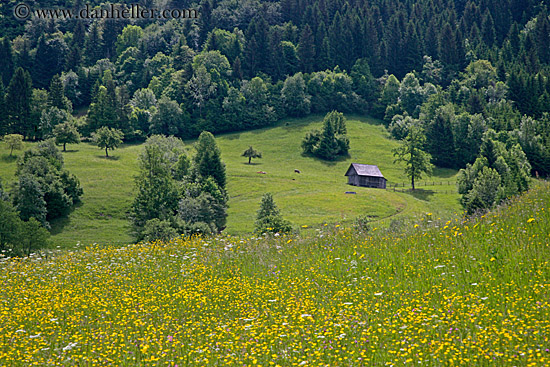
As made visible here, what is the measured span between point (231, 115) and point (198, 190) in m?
80.4

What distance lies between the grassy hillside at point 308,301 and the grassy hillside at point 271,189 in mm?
51028

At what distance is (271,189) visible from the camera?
105 meters

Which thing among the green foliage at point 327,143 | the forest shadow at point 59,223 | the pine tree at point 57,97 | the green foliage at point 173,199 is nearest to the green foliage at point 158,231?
the green foliage at point 173,199

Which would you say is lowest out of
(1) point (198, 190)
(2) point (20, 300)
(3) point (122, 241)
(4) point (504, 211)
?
(3) point (122, 241)

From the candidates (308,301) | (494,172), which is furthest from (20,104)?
(308,301)

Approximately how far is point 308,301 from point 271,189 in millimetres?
93608

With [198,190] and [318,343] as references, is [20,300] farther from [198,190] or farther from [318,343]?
[198,190]

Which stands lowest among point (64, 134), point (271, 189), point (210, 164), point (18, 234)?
point (271, 189)

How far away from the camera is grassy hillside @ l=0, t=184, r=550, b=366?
873 centimetres

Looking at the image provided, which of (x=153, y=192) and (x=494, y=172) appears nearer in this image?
(x=153, y=192)

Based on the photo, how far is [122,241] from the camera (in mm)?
78375

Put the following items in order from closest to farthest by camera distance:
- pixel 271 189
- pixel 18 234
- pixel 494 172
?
pixel 18 234
pixel 494 172
pixel 271 189

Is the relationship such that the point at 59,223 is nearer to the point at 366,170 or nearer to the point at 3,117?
the point at 366,170

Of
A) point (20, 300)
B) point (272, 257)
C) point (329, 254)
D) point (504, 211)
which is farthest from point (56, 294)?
point (504, 211)
